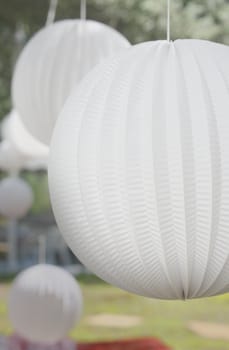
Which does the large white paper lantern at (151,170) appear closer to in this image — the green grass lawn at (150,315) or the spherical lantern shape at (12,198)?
the spherical lantern shape at (12,198)

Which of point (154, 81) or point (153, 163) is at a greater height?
point (154, 81)

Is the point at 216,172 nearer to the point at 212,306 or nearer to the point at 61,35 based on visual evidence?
the point at 61,35

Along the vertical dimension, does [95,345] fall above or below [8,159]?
below

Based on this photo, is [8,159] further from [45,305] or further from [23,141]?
[45,305]

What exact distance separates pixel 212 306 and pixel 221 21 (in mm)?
3199

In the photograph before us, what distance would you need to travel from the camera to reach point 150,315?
8.38 metres

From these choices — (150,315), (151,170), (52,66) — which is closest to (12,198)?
(150,315)

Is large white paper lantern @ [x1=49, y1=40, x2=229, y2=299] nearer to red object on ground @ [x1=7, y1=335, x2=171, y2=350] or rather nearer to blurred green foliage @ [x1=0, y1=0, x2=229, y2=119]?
red object on ground @ [x1=7, y1=335, x2=171, y2=350]

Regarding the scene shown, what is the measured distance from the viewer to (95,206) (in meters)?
1.75

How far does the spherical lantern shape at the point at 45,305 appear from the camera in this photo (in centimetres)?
415

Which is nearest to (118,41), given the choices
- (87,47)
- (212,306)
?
(87,47)

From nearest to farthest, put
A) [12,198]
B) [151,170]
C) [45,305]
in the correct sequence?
[151,170]
[45,305]
[12,198]

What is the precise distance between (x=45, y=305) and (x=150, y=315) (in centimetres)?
432

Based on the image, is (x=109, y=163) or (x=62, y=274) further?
(x=62, y=274)
